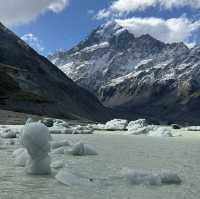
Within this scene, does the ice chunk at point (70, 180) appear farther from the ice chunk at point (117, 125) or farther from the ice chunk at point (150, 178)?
the ice chunk at point (117, 125)

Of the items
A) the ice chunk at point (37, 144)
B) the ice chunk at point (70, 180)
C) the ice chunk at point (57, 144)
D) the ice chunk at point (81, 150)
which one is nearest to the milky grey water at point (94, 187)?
the ice chunk at point (70, 180)

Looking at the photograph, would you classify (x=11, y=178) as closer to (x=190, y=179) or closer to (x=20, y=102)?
(x=190, y=179)

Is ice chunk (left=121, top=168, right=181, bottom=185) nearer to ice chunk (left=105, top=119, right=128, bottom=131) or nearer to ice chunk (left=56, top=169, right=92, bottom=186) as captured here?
ice chunk (left=56, top=169, right=92, bottom=186)

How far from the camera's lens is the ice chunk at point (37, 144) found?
1689cm

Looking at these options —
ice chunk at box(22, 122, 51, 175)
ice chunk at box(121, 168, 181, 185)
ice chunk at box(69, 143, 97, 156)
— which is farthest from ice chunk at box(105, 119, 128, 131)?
ice chunk at box(121, 168, 181, 185)

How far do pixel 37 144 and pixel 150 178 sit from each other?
13.6ft

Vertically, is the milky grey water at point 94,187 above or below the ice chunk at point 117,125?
below

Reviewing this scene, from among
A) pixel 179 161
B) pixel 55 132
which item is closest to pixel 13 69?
pixel 55 132

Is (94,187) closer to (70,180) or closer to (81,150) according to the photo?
(70,180)

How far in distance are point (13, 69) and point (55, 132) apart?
142414 millimetres

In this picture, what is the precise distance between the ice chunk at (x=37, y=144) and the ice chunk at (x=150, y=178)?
3003 millimetres

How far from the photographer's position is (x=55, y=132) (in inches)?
2283

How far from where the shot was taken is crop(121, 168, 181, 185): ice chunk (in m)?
15.9

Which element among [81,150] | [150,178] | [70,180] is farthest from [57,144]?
→ [150,178]
